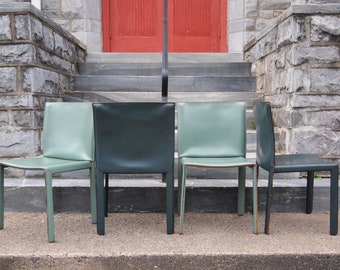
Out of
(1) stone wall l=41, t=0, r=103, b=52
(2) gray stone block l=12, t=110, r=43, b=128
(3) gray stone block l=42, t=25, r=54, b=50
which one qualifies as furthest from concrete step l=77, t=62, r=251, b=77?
(2) gray stone block l=12, t=110, r=43, b=128

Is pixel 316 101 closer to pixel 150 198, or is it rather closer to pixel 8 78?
pixel 150 198

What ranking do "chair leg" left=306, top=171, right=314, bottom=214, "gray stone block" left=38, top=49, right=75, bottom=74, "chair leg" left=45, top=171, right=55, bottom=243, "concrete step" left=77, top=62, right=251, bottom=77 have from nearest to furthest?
"chair leg" left=45, top=171, right=55, bottom=243, "chair leg" left=306, top=171, right=314, bottom=214, "gray stone block" left=38, top=49, right=75, bottom=74, "concrete step" left=77, top=62, right=251, bottom=77

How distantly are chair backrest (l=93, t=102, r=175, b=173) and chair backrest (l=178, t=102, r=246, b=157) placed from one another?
0.38m

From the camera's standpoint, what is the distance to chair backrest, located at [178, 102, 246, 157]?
116 inches

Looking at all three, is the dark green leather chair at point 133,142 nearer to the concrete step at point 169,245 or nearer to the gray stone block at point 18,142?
the concrete step at point 169,245

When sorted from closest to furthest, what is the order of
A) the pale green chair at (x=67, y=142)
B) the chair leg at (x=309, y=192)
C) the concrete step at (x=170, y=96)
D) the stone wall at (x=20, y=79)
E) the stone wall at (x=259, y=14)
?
1. the pale green chair at (x=67, y=142)
2. the chair leg at (x=309, y=192)
3. the stone wall at (x=20, y=79)
4. the concrete step at (x=170, y=96)
5. the stone wall at (x=259, y=14)

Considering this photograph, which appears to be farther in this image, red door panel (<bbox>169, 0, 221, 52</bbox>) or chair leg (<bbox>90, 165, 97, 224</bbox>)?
red door panel (<bbox>169, 0, 221, 52</bbox>)

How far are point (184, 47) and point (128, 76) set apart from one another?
1.52 meters

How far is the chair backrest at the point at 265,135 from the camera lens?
2.56m

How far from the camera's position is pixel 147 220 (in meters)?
2.89

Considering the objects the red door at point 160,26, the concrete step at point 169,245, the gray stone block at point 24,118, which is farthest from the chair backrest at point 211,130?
the red door at point 160,26

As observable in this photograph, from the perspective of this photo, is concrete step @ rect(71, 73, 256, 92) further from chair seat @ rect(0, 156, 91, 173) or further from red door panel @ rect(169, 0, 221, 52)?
chair seat @ rect(0, 156, 91, 173)

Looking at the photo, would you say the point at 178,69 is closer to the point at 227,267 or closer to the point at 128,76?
the point at 128,76

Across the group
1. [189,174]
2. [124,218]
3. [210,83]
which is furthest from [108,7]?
[124,218]
